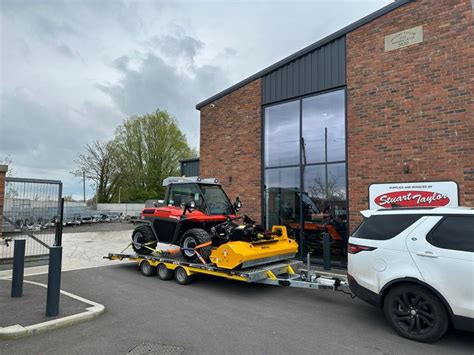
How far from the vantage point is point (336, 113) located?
9891mm

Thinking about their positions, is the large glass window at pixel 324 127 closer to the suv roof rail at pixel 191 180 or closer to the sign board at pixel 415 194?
the sign board at pixel 415 194

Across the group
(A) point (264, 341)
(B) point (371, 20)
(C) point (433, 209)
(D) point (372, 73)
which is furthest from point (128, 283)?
(B) point (371, 20)

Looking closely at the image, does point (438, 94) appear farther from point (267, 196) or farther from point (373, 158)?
point (267, 196)

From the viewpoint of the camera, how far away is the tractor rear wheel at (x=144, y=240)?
9070 millimetres

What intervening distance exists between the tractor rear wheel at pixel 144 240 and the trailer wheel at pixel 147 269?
0.44 m

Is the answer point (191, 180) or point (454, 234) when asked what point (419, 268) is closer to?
point (454, 234)

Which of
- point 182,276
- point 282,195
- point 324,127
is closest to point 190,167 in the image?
point 282,195

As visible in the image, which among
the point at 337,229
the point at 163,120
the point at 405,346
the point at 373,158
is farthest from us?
the point at 163,120

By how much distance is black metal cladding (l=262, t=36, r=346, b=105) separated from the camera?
387 inches

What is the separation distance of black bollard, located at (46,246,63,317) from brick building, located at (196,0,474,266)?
6.83 meters

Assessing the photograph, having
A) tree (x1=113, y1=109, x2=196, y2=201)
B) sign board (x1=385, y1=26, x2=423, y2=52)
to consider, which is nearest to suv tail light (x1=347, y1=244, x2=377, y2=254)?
sign board (x1=385, y1=26, x2=423, y2=52)

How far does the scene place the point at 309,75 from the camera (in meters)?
10.4

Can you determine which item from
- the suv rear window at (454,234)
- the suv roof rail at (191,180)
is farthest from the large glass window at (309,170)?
the suv rear window at (454,234)

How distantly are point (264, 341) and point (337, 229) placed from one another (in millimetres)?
5723
